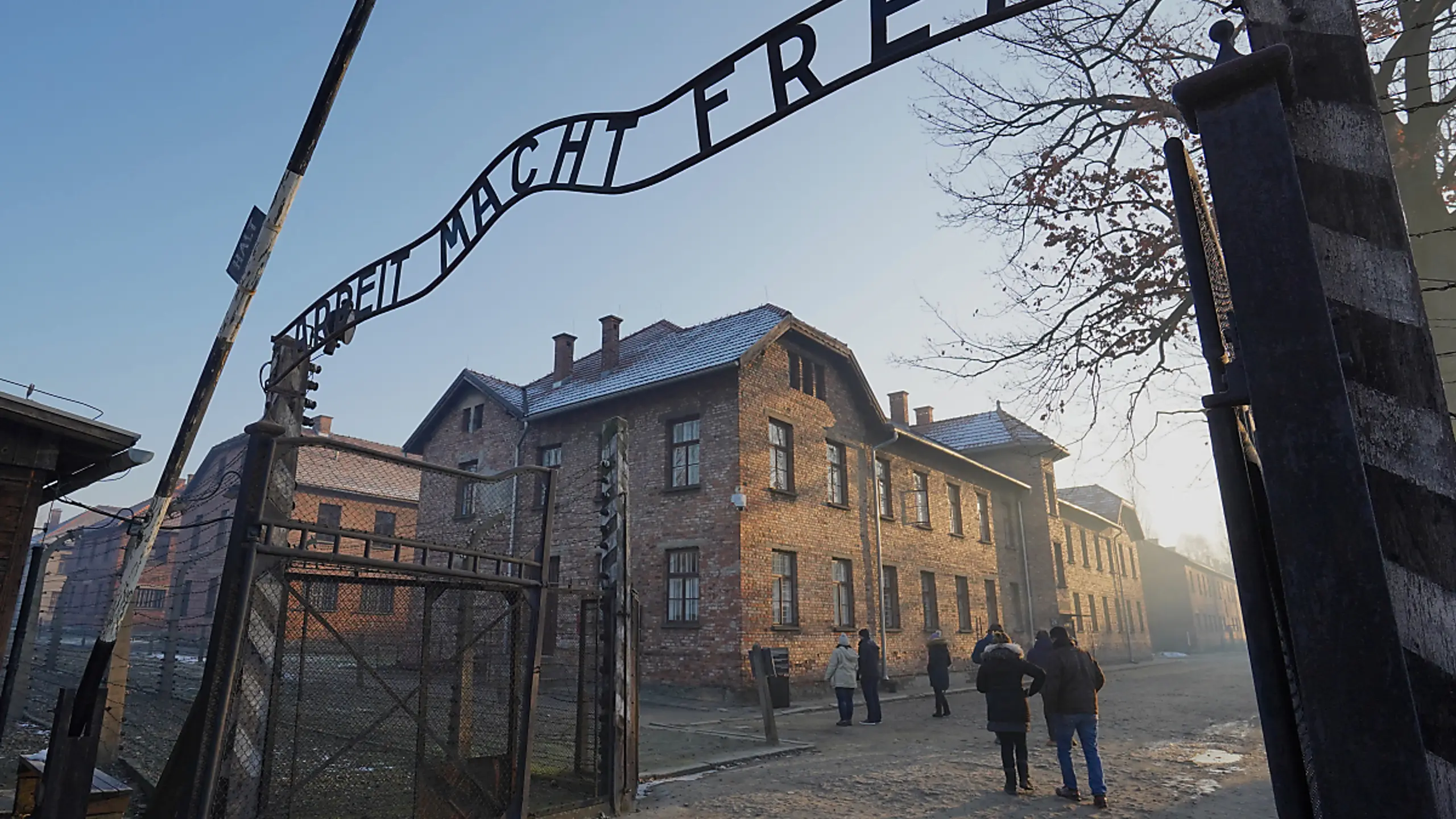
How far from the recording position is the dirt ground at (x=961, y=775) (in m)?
7.40

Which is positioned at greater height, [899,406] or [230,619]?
[899,406]

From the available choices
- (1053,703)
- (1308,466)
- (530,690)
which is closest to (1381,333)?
(1308,466)

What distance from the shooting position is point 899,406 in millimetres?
32219

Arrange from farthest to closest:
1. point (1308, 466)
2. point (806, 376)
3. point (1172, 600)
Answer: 1. point (1172, 600)
2. point (806, 376)
3. point (1308, 466)

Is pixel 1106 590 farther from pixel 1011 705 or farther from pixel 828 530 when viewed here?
pixel 1011 705

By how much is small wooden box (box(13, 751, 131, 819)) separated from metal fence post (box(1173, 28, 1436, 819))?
5.60 meters

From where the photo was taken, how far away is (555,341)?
2395 cm

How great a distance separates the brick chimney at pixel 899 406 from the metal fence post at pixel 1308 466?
31084mm

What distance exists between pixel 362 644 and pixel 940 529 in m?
22.3

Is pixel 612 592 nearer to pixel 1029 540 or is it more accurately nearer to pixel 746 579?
pixel 746 579

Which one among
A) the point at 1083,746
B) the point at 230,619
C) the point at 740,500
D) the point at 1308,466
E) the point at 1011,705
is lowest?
the point at 1083,746

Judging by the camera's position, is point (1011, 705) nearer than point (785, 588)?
Yes

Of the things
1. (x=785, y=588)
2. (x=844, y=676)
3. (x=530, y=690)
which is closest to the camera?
(x=530, y=690)

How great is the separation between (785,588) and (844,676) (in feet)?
14.3
